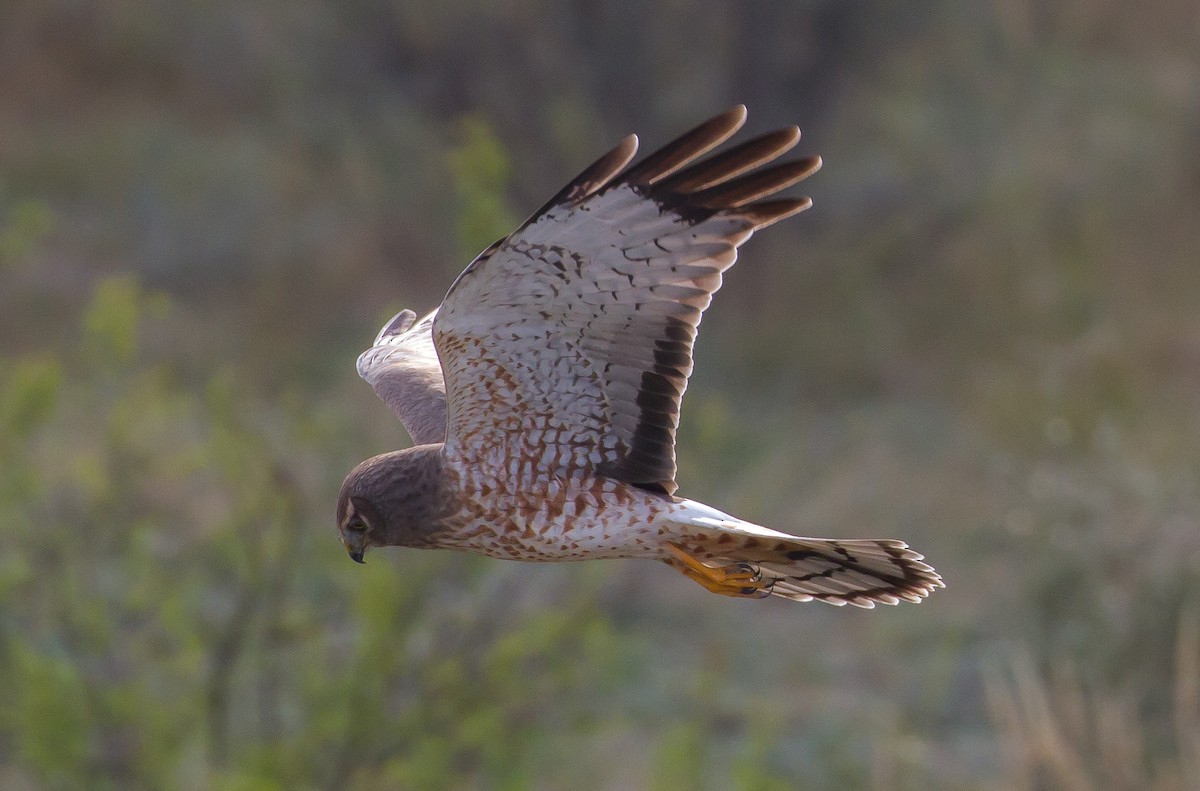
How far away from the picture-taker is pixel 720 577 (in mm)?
2846

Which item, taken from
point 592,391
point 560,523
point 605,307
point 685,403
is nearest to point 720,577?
point 560,523

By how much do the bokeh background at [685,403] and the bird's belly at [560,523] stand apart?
222 cm

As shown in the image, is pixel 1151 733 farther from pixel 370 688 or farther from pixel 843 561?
pixel 843 561

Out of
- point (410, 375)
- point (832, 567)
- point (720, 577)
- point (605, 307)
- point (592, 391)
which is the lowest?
point (720, 577)

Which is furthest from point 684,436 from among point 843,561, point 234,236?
point 234,236

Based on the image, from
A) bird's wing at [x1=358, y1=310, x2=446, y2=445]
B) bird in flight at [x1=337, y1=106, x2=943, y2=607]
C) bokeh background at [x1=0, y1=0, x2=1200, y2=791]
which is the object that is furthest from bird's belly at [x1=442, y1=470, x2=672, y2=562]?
bokeh background at [x1=0, y1=0, x2=1200, y2=791]

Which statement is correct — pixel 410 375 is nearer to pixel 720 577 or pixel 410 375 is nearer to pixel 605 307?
pixel 605 307

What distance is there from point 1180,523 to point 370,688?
14.8 ft

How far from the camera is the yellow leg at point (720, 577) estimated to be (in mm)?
2834

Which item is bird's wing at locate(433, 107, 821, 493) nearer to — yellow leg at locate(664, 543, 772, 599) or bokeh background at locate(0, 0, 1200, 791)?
yellow leg at locate(664, 543, 772, 599)

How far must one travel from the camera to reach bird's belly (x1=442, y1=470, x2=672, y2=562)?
9.28ft

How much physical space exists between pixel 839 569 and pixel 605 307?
29.6 inches

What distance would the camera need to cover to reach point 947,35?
13.6 m

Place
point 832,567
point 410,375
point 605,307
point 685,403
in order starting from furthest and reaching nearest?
point 685,403 < point 410,375 < point 832,567 < point 605,307
